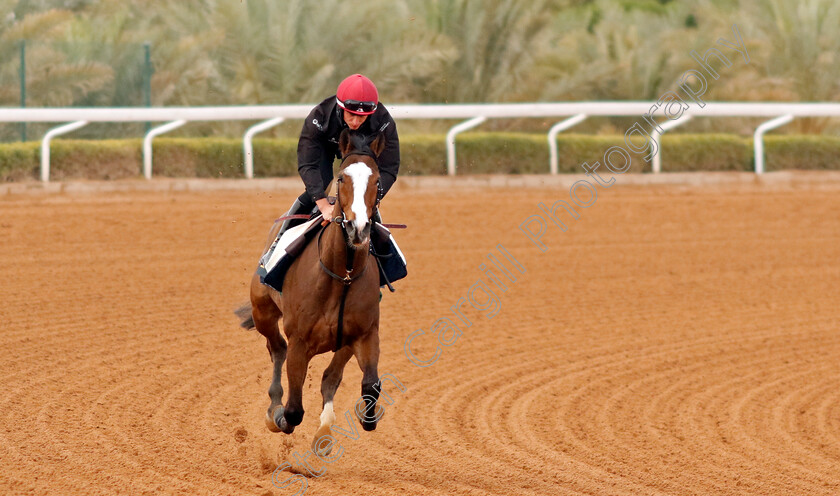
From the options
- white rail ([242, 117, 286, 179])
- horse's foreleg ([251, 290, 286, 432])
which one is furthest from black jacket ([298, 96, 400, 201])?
white rail ([242, 117, 286, 179])

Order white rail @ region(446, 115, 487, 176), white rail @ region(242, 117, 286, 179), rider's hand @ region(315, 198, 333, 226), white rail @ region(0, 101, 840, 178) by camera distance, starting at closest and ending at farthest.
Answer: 1. rider's hand @ region(315, 198, 333, 226)
2. white rail @ region(0, 101, 840, 178)
3. white rail @ region(242, 117, 286, 179)
4. white rail @ region(446, 115, 487, 176)

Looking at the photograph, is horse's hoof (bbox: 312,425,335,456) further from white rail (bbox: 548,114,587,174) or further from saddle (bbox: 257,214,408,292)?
white rail (bbox: 548,114,587,174)

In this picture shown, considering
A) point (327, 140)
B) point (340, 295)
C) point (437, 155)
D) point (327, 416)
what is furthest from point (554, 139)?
point (340, 295)

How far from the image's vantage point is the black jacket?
5969 mm

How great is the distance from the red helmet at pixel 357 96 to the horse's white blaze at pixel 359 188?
0.48 metres

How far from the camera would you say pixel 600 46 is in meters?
25.8

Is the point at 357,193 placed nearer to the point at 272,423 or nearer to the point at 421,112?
the point at 272,423

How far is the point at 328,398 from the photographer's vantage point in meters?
6.28

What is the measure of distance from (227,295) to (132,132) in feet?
30.9

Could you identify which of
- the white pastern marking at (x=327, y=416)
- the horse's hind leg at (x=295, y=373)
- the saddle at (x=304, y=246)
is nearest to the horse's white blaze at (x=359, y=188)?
the saddle at (x=304, y=246)

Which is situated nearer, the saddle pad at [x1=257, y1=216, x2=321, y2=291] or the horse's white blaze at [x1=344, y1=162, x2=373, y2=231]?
the horse's white blaze at [x1=344, y1=162, x2=373, y2=231]

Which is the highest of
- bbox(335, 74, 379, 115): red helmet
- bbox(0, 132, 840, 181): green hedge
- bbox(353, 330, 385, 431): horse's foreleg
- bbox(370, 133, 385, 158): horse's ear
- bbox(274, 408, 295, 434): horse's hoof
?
bbox(0, 132, 840, 181): green hedge

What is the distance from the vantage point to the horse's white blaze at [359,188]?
522cm

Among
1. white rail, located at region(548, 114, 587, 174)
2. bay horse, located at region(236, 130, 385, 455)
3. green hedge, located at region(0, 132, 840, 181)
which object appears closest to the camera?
bay horse, located at region(236, 130, 385, 455)
